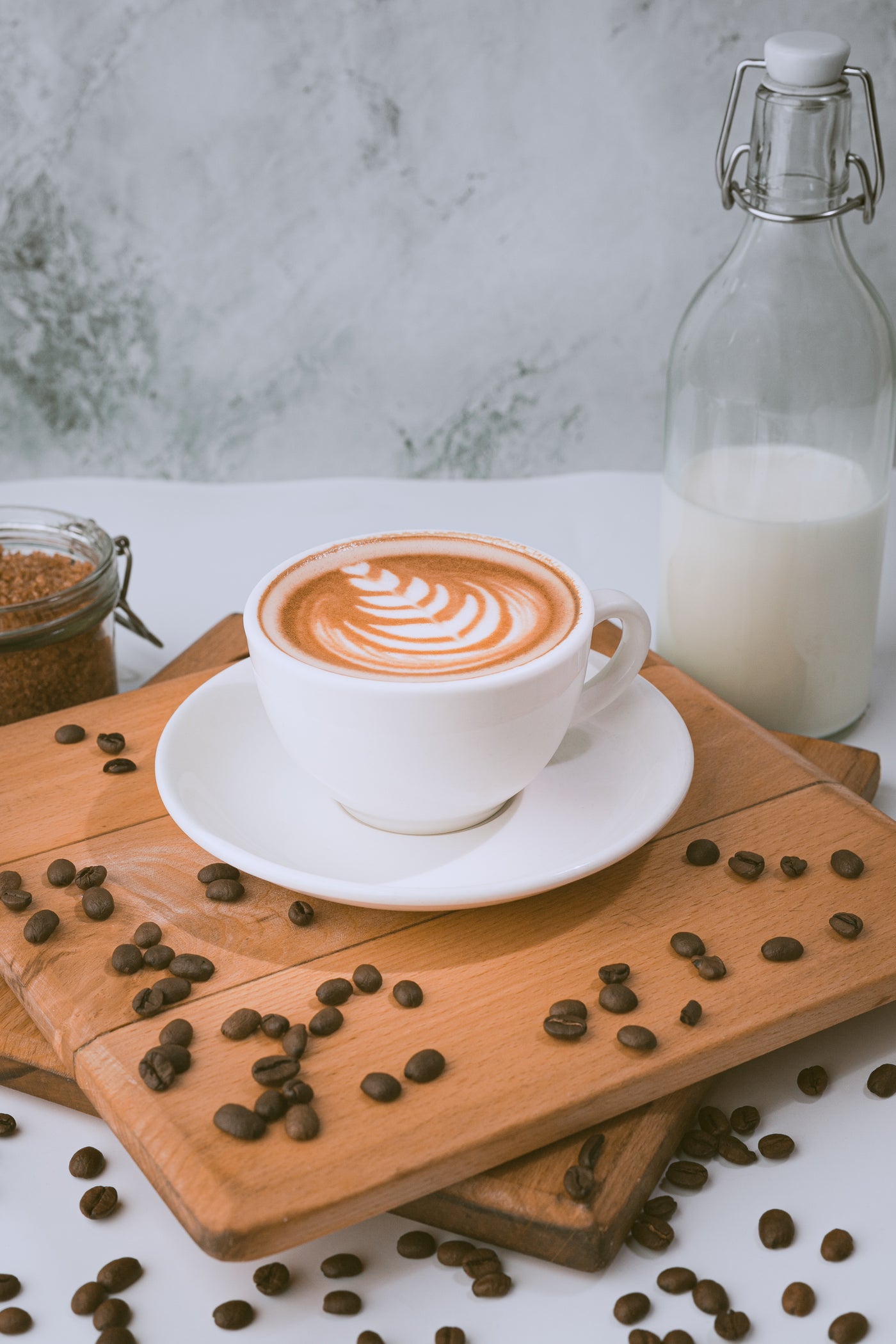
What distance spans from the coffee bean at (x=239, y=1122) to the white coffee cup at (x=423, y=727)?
0.29 metres

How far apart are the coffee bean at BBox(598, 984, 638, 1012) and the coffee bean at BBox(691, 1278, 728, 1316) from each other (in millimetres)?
204

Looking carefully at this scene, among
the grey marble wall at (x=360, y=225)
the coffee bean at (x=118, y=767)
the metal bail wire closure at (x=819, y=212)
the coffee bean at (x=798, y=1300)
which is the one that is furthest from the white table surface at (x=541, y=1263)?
the grey marble wall at (x=360, y=225)

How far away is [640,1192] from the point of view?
1.02 m

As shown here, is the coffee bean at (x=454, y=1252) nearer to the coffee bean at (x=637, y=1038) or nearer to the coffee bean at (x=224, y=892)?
the coffee bean at (x=637, y=1038)

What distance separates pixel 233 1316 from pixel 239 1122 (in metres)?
0.14

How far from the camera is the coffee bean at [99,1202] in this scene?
1.07 meters

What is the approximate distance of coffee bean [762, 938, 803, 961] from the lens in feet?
3.70

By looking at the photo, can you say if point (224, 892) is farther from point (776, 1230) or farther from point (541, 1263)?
point (776, 1230)

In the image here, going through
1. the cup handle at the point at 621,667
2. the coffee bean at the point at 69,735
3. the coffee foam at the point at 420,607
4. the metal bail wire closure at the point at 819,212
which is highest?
the metal bail wire closure at the point at 819,212

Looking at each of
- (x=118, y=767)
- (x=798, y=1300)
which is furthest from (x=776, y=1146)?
(x=118, y=767)

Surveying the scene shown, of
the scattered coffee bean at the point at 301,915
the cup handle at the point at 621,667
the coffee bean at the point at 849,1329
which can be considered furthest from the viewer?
the cup handle at the point at 621,667

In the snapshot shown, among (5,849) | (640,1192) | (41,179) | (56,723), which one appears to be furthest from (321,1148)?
→ (41,179)

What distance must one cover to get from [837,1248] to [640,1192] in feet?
0.49

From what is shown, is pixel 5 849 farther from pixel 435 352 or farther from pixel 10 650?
pixel 435 352
